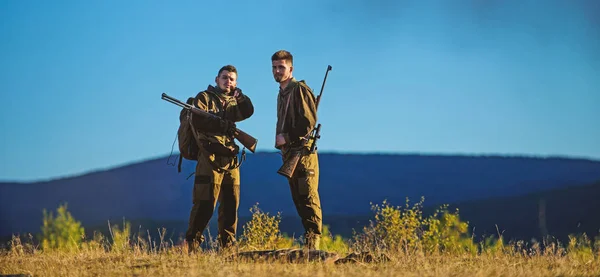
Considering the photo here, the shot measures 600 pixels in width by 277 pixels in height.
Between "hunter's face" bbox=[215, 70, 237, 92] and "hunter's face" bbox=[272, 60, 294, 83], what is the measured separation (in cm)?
74

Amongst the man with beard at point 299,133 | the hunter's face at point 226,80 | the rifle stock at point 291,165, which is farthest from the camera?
the hunter's face at point 226,80

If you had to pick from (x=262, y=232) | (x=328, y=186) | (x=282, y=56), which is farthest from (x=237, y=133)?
(x=328, y=186)

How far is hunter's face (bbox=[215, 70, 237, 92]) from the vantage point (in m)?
10.6

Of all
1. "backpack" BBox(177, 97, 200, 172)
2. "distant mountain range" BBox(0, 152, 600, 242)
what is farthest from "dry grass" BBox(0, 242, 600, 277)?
"distant mountain range" BBox(0, 152, 600, 242)

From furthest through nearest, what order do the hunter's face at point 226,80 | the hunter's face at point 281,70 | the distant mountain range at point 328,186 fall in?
the distant mountain range at point 328,186 < the hunter's face at point 226,80 < the hunter's face at point 281,70

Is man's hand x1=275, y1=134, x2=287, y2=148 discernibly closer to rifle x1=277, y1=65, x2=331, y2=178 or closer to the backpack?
rifle x1=277, y1=65, x2=331, y2=178

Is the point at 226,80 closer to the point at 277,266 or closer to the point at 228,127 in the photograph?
the point at 228,127

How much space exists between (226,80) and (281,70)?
2.96 feet

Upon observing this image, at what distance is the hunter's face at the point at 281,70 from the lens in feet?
33.2

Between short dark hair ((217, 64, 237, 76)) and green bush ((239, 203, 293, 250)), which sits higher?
short dark hair ((217, 64, 237, 76))

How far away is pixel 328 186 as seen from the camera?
131m

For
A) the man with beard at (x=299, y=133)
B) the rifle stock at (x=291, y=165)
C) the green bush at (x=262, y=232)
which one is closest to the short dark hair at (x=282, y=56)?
the man with beard at (x=299, y=133)

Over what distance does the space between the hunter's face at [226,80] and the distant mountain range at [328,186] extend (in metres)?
98.4

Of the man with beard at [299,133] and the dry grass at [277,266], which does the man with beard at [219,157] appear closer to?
the dry grass at [277,266]
